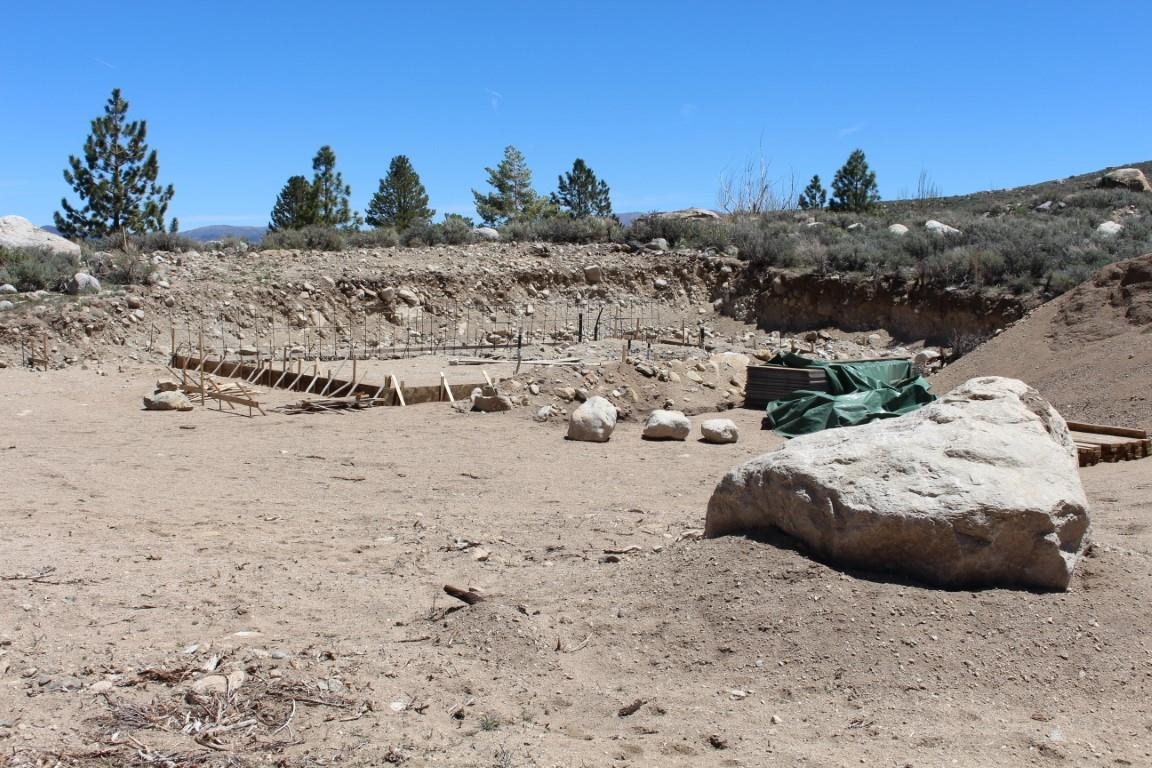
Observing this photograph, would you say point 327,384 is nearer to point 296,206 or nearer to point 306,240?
point 306,240

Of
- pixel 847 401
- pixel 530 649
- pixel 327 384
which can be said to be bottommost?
pixel 530 649

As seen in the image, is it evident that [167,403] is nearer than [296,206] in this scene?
Yes

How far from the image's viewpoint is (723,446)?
11414 millimetres

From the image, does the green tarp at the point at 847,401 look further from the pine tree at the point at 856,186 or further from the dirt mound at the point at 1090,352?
the pine tree at the point at 856,186

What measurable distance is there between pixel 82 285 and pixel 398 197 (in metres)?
19.5

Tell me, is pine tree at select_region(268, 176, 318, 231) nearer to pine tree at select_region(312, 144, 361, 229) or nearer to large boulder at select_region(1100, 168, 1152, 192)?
pine tree at select_region(312, 144, 361, 229)

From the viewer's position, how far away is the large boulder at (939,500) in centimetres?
444

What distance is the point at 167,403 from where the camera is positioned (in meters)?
13.6

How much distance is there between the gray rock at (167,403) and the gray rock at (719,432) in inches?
289

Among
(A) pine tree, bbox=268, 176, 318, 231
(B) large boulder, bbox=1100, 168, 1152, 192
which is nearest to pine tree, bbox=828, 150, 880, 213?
(B) large boulder, bbox=1100, 168, 1152, 192

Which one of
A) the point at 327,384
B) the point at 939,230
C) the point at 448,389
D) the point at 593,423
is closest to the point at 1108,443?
the point at 593,423

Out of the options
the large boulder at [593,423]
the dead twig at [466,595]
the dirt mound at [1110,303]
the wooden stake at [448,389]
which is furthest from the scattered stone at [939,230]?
the dead twig at [466,595]

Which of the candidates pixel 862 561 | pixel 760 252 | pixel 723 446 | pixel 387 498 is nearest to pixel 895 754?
pixel 862 561

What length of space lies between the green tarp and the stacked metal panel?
0.43ft
